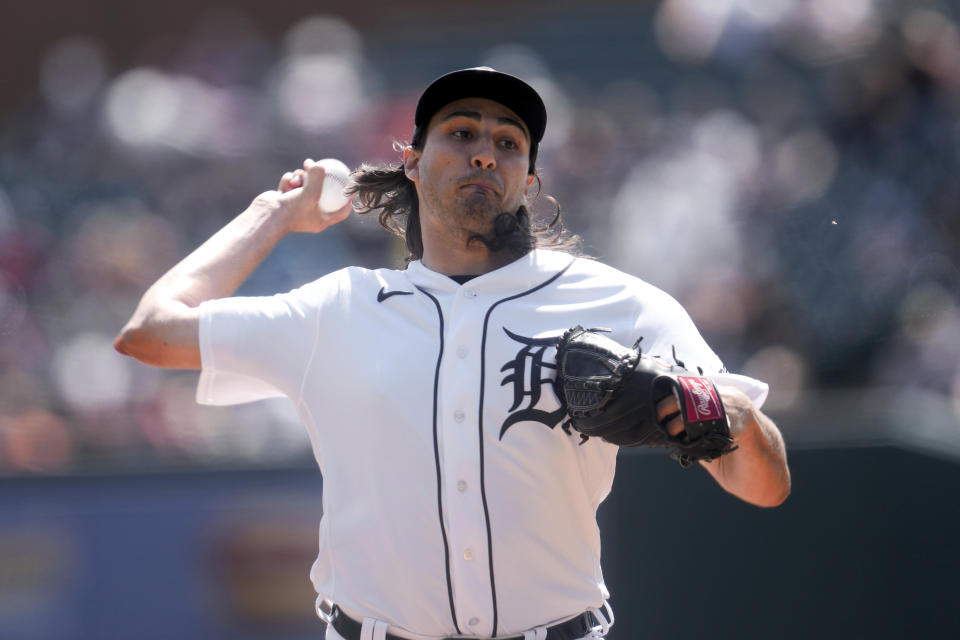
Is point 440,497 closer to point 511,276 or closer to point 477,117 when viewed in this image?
point 511,276

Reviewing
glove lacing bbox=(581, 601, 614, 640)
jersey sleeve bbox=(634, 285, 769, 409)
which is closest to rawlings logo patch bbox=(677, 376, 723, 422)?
jersey sleeve bbox=(634, 285, 769, 409)

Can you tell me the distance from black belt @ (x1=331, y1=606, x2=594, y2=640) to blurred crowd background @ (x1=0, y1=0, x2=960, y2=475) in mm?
2116

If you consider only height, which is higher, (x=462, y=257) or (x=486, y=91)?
(x=486, y=91)

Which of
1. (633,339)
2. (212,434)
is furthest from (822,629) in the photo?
(212,434)

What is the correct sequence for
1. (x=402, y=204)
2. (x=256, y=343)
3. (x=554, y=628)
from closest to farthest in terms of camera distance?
(x=554, y=628) < (x=256, y=343) < (x=402, y=204)

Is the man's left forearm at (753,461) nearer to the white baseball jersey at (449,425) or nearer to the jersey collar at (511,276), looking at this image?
the white baseball jersey at (449,425)

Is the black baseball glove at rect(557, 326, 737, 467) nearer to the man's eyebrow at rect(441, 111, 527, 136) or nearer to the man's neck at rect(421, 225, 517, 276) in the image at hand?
the man's neck at rect(421, 225, 517, 276)

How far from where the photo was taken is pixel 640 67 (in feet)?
23.6

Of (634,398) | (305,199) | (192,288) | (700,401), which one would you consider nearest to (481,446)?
(634,398)

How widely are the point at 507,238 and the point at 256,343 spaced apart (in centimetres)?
58

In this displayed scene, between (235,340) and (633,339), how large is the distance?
791 mm

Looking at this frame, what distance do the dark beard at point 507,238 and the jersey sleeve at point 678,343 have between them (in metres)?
0.29

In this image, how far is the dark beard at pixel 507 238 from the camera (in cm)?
233

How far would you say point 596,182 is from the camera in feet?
20.3
